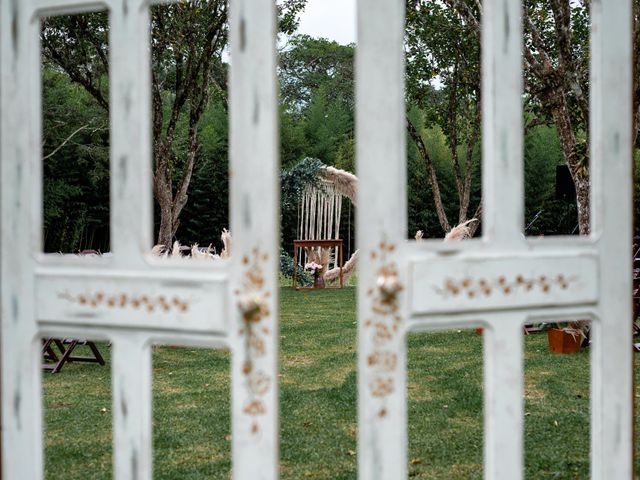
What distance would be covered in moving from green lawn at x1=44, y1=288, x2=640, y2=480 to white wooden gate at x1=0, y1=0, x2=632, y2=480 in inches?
62.2

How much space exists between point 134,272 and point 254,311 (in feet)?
1.07

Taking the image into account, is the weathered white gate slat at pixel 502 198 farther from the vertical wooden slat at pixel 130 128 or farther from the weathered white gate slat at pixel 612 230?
the vertical wooden slat at pixel 130 128

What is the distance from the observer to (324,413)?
14.9 feet

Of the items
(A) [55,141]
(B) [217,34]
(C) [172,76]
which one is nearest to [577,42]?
(B) [217,34]

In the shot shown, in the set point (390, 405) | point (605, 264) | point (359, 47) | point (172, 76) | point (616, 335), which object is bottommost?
point (390, 405)

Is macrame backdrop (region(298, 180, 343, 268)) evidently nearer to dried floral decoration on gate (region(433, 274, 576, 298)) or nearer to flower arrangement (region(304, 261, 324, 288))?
flower arrangement (region(304, 261, 324, 288))

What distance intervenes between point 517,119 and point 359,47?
1.39 feet

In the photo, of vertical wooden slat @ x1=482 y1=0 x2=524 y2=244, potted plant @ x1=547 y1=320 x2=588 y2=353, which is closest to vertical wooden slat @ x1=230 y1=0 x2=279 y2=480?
vertical wooden slat @ x1=482 y1=0 x2=524 y2=244

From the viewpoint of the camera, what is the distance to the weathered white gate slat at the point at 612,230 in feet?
6.76

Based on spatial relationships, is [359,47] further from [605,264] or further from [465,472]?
[465,472]

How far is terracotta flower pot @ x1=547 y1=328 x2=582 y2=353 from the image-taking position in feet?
20.4

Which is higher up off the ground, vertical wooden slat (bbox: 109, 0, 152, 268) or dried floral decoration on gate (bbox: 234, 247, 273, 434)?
vertical wooden slat (bbox: 109, 0, 152, 268)

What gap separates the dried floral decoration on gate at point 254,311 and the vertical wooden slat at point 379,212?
0.72ft

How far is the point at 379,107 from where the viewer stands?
1.86 metres
